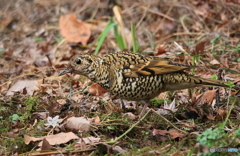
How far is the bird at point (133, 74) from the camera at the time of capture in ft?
14.4

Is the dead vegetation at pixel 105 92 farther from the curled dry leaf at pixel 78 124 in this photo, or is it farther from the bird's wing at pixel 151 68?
the bird's wing at pixel 151 68

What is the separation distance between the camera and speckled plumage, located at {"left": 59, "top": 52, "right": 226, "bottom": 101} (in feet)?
14.4

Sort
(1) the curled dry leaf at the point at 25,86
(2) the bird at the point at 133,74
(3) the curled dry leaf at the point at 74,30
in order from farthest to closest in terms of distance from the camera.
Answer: (3) the curled dry leaf at the point at 74,30 < (1) the curled dry leaf at the point at 25,86 < (2) the bird at the point at 133,74

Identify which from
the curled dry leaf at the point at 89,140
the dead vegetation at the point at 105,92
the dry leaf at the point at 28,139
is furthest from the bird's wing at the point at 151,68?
the dry leaf at the point at 28,139

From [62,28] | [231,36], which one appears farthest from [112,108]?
[62,28]

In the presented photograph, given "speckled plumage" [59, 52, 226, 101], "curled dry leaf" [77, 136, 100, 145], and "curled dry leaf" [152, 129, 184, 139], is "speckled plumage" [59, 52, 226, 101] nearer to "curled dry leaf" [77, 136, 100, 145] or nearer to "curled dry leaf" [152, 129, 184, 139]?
"curled dry leaf" [152, 129, 184, 139]

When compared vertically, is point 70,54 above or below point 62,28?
below

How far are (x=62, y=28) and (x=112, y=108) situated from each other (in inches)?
160

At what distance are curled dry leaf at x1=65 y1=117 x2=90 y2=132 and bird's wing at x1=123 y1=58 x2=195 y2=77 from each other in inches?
31.1

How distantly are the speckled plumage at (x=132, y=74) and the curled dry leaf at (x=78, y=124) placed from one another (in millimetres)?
574

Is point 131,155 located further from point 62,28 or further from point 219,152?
point 62,28

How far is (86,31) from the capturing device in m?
8.29

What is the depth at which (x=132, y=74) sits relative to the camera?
441 cm

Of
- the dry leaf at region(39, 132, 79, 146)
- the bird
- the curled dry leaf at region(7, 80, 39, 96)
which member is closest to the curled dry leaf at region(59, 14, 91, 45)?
the curled dry leaf at region(7, 80, 39, 96)
